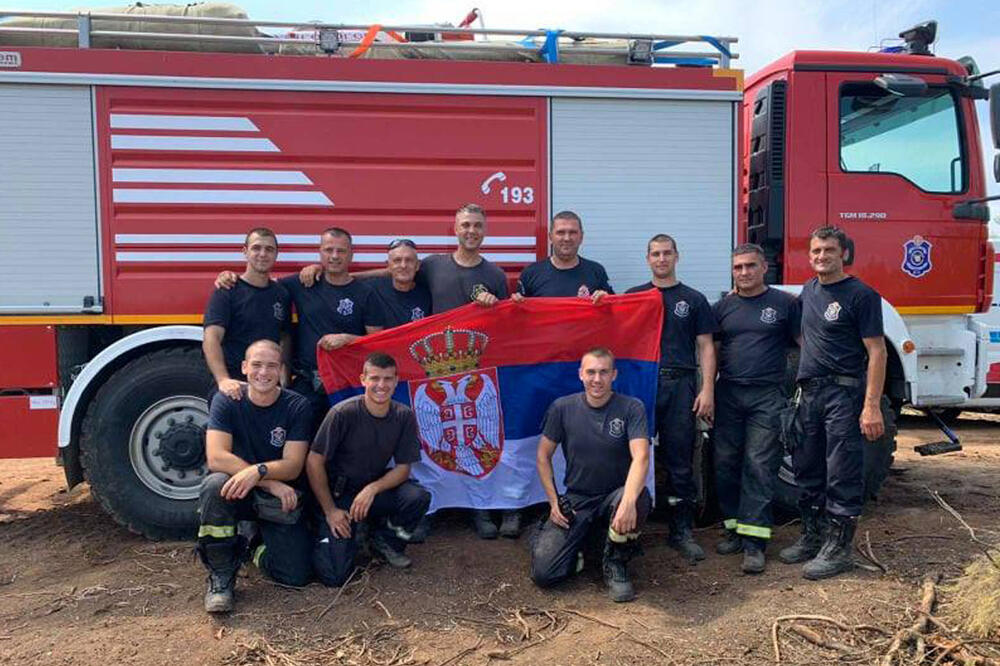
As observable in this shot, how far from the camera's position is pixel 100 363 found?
15.3 feet

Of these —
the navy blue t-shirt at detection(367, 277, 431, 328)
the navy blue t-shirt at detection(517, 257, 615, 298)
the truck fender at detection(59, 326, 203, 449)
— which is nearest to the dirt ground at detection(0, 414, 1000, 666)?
the truck fender at detection(59, 326, 203, 449)

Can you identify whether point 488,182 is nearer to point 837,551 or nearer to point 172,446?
point 172,446

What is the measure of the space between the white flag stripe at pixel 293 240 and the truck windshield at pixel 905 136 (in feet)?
8.04

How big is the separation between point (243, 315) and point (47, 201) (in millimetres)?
1466

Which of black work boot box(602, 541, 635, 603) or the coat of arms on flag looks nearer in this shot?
black work boot box(602, 541, 635, 603)

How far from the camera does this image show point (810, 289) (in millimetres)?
4352

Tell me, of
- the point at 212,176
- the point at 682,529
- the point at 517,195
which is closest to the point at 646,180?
the point at 517,195

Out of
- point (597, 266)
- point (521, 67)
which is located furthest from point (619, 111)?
point (597, 266)

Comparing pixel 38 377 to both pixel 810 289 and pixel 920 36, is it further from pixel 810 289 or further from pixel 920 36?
pixel 920 36

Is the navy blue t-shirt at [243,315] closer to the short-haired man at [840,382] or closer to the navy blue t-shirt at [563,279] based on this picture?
the navy blue t-shirt at [563,279]

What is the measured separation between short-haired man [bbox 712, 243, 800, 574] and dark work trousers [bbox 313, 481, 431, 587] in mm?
1844

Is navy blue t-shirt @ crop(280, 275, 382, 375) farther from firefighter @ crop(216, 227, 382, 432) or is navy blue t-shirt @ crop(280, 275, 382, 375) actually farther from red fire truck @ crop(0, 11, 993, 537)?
red fire truck @ crop(0, 11, 993, 537)

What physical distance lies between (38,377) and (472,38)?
12.0 ft

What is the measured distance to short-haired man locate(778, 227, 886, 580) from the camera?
411 centimetres
